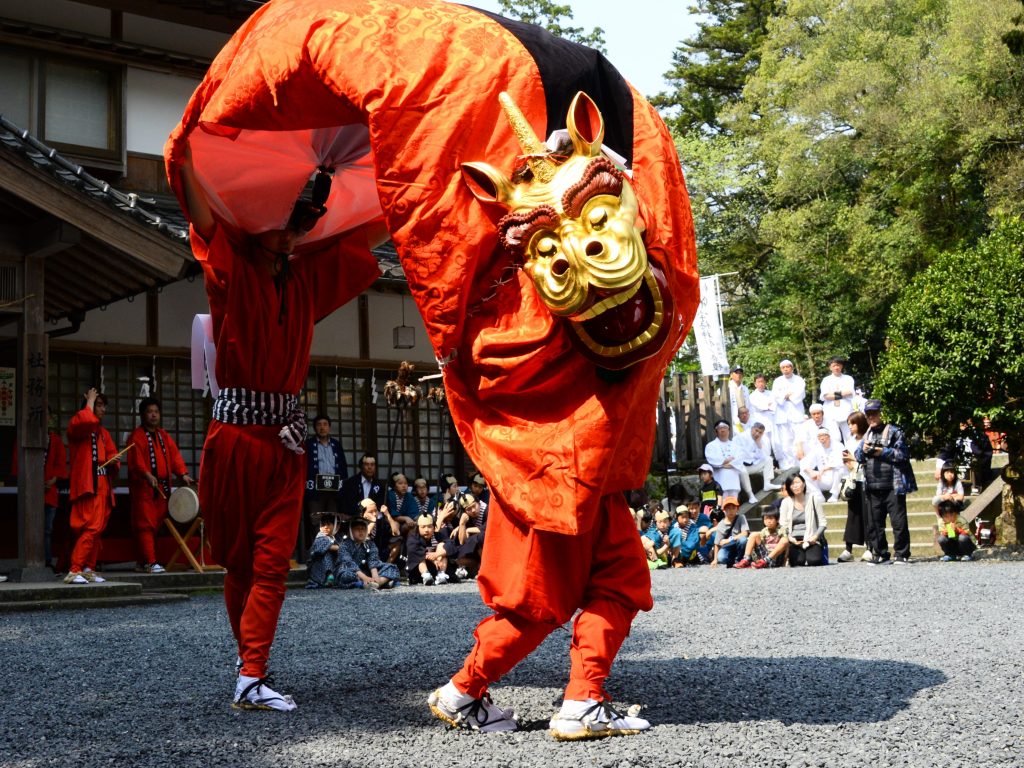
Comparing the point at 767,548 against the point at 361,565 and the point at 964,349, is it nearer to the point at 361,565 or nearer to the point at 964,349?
the point at 964,349

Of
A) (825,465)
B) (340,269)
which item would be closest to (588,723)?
(340,269)

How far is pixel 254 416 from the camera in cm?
432

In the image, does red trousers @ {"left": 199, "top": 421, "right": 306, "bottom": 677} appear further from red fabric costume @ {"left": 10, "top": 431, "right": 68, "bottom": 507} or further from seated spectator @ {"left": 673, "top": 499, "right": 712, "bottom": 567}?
seated spectator @ {"left": 673, "top": 499, "right": 712, "bottom": 567}

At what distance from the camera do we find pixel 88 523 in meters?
9.82

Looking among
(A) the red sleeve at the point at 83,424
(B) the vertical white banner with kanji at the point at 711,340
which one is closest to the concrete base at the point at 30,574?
(A) the red sleeve at the point at 83,424

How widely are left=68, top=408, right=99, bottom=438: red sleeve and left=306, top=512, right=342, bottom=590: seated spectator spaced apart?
244cm

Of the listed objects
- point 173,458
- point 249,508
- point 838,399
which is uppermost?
point 838,399

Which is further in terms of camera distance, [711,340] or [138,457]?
[711,340]

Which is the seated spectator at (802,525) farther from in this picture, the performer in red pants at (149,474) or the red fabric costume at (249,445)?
the red fabric costume at (249,445)

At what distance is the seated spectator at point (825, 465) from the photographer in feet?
48.8

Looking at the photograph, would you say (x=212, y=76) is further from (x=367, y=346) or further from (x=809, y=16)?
(x=809, y=16)

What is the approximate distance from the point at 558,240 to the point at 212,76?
1.78m

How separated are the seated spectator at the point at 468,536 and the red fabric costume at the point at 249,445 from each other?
6.89 meters

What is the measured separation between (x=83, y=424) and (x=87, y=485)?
1.91 feet
